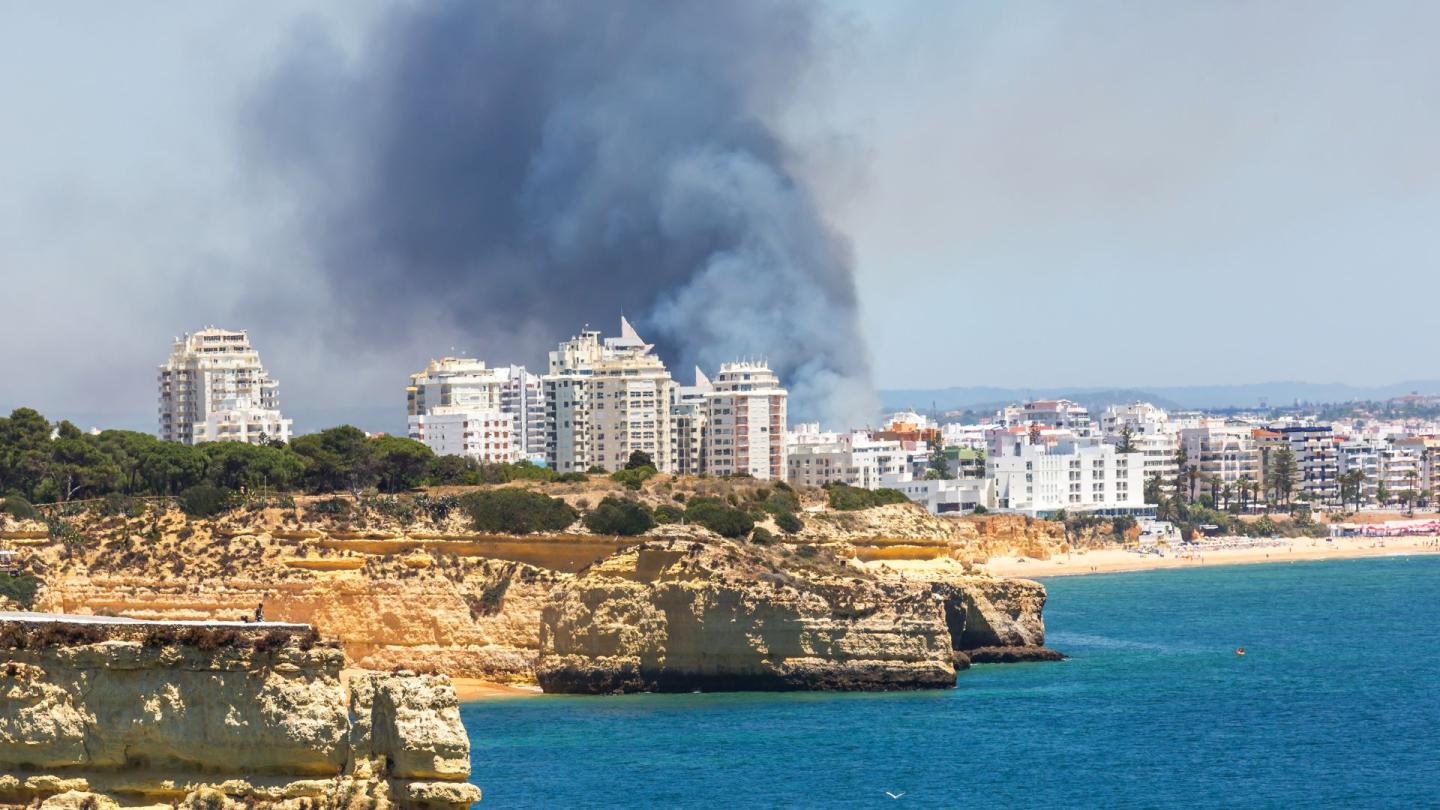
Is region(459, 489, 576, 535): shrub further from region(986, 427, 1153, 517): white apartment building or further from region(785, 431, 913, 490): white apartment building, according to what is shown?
region(986, 427, 1153, 517): white apartment building

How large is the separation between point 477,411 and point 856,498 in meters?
68.7

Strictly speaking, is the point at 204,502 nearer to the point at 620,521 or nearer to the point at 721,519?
the point at 620,521

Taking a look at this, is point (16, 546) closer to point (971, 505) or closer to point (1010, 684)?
point (1010, 684)

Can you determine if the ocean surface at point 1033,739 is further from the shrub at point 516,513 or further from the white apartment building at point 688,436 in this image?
the white apartment building at point 688,436

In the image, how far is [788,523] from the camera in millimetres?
67000

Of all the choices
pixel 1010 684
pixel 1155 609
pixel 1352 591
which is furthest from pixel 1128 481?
pixel 1010 684

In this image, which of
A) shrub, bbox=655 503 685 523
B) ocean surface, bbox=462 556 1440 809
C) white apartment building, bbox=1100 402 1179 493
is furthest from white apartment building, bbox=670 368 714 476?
shrub, bbox=655 503 685 523

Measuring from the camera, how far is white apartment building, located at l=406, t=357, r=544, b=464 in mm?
137500

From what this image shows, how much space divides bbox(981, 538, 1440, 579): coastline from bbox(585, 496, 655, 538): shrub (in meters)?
58.6

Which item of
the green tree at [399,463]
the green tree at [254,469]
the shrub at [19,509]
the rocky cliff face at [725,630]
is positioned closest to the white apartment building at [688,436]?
the green tree at [399,463]

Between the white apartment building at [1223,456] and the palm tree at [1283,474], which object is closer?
the palm tree at [1283,474]

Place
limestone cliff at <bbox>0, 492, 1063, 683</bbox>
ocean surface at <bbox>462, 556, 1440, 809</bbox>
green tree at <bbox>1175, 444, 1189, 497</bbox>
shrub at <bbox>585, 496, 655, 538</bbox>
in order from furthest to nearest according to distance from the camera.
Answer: green tree at <bbox>1175, 444, 1189, 497</bbox>, shrub at <bbox>585, 496, 655, 538</bbox>, limestone cliff at <bbox>0, 492, 1063, 683</bbox>, ocean surface at <bbox>462, 556, 1440, 809</bbox>

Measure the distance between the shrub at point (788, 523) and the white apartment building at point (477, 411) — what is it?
66929 mm

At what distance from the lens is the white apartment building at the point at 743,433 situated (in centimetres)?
12612
